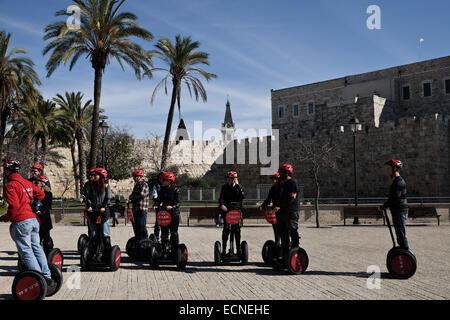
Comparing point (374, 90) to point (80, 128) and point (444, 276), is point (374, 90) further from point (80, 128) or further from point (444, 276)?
point (444, 276)

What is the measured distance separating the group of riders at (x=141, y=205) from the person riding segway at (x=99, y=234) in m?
0.02

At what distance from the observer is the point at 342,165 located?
104 feet

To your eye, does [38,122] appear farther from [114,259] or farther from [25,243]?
[25,243]

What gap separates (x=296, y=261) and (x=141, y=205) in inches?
124

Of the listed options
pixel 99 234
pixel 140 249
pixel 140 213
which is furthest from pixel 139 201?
pixel 99 234

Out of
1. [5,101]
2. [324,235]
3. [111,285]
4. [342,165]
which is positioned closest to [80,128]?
[5,101]

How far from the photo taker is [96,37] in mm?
18188

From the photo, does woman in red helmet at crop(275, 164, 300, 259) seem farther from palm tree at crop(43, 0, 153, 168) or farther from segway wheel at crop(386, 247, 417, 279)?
palm tree at crop(43, 0, 153, 168)

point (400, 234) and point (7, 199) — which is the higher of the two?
point (7, 199)

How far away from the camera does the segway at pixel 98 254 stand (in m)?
6.68

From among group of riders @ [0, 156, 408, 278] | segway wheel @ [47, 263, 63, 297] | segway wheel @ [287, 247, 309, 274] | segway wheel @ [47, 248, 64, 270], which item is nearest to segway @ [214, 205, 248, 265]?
group of riders @ [0, 156, 408, 278]

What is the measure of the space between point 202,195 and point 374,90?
2288 cm

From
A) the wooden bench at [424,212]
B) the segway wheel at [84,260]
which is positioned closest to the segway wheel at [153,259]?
the segway wheel at [84,260]
